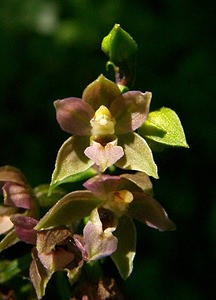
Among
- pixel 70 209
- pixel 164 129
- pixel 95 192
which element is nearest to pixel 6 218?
pixel 70 209

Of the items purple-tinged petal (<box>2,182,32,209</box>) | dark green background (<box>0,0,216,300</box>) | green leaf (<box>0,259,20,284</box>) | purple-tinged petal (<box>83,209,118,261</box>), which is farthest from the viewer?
dark green background (<box>0,0,216,300</box>)

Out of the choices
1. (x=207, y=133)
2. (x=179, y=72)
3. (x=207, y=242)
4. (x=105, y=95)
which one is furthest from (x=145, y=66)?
(x=105, y=95)

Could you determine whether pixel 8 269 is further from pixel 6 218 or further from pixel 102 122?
pixel 102 122

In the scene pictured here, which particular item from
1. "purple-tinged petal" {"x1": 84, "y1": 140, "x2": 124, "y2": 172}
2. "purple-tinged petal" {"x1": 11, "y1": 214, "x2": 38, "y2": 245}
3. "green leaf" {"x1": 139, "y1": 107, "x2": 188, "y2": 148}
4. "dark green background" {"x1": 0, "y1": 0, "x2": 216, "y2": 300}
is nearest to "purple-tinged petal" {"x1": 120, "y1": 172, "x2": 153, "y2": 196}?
"purple-tinged petal" {"x1": 84, "y1": 140, "x2": 124, "y2": 172}

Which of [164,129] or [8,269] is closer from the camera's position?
[164,129]

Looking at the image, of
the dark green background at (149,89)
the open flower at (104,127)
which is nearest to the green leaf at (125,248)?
the open flower at (104,127)

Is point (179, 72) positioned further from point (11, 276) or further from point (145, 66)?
point (11, 276)

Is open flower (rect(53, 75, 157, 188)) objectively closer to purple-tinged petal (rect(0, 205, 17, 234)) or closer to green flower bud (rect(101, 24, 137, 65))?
green flower bud (rect(101, 24, 137, 65))
